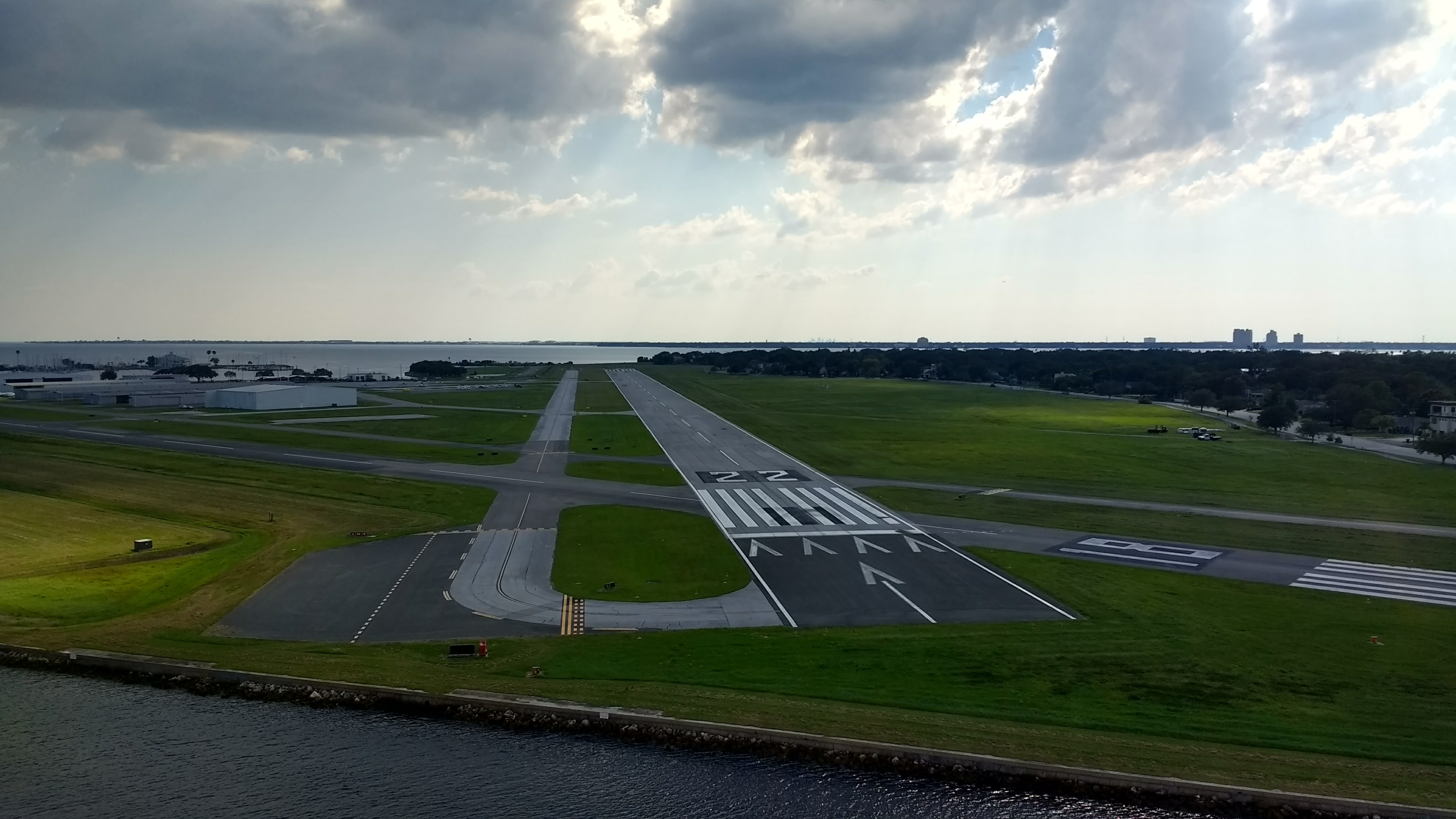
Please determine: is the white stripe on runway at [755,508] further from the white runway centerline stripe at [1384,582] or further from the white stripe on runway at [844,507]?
the white runway centerline stripe at [1384,582]

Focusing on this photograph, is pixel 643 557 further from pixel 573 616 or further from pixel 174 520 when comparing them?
pixel 174 520

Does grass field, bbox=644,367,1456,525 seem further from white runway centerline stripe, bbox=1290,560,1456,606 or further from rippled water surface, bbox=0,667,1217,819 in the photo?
rippled water surface, bbox=0,667,1217,819

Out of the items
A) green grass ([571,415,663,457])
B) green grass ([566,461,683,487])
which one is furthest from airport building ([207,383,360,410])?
green grass ([566,461,683,487])

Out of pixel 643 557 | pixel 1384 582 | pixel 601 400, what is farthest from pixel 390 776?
pixel 601 400

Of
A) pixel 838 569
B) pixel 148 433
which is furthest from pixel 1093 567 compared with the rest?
pixel 148 433

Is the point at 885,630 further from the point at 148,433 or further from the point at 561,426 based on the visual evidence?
the point at 148,433

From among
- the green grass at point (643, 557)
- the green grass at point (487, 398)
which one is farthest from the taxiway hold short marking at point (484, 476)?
the green grass at point (487, 398)

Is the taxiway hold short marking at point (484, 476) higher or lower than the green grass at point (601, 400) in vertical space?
lower
